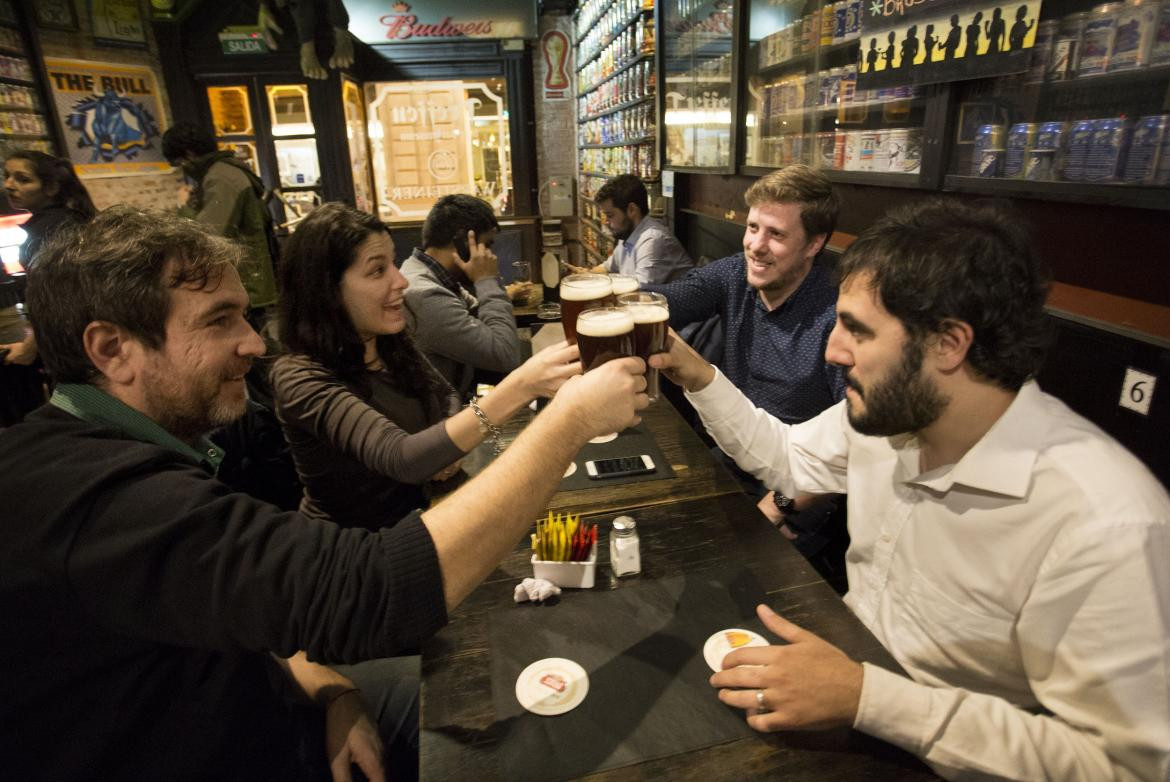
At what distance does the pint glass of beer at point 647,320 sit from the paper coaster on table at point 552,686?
1.94 ft

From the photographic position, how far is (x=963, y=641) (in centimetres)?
116

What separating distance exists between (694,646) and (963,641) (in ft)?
1.63

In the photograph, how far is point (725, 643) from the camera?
3.83ft

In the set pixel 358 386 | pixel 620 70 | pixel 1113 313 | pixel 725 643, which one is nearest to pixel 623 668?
pixel 725 643

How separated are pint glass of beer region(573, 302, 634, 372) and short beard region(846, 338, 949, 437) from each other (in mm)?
502

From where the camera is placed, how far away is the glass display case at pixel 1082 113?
1.50m

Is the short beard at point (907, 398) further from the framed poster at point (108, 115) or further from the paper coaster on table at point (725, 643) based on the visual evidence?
the framed poster at point (108, 115)

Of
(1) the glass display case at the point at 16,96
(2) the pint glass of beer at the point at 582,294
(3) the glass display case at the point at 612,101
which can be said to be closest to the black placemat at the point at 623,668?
(2) the pint glass of beer at the point at 582,294

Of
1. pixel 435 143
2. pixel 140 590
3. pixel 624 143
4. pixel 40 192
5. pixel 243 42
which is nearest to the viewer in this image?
pixel 140 590

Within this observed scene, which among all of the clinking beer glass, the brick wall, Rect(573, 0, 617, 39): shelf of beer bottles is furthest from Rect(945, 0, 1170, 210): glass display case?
the brick wall

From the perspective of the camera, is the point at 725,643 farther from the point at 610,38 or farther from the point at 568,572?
the point at 610,38

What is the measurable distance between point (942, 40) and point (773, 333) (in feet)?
3.81

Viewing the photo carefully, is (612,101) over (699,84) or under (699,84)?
over

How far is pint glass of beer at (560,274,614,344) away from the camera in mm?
1418
